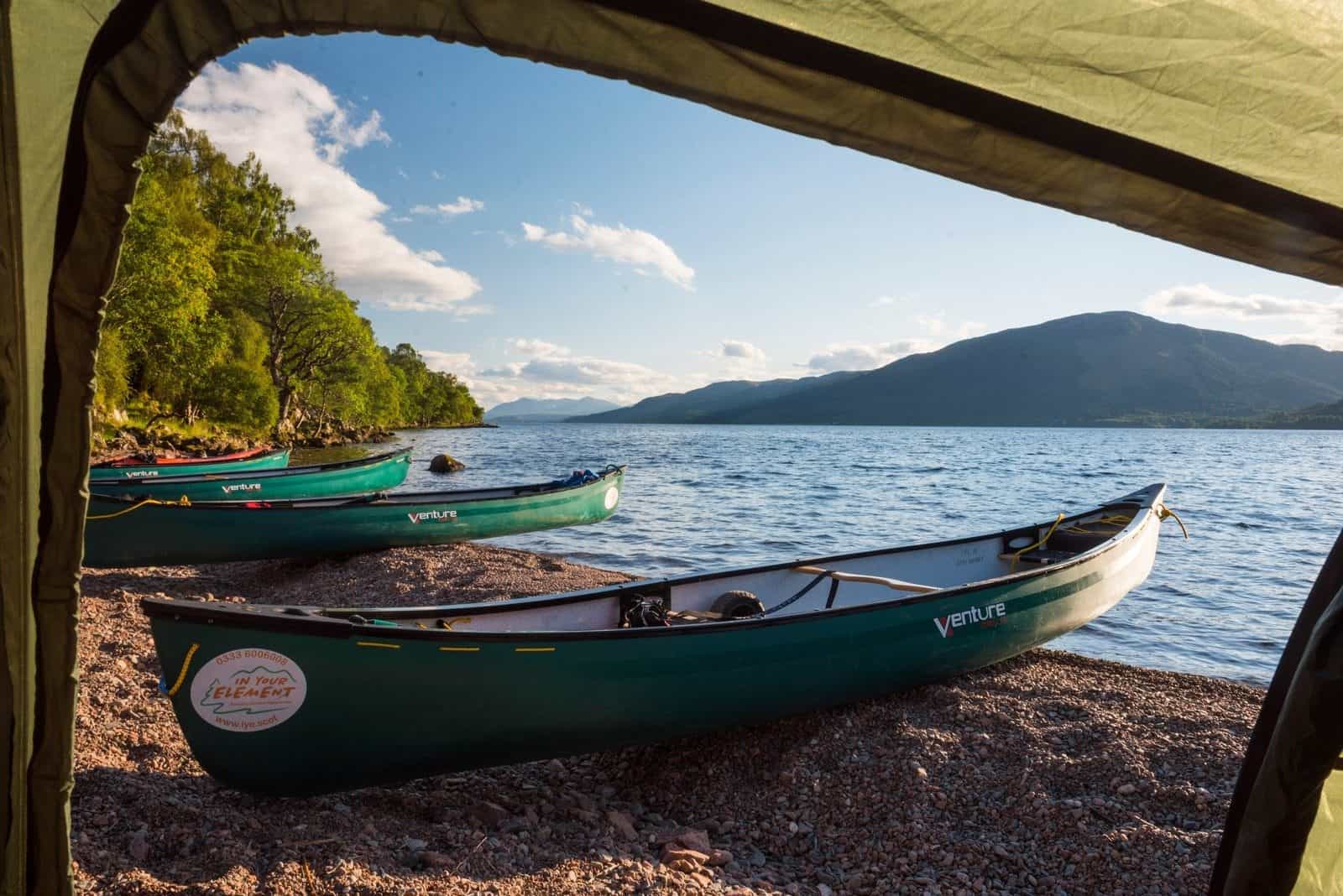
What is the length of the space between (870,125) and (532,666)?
A: 12.4 ft

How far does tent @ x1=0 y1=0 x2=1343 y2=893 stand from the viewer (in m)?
1.52

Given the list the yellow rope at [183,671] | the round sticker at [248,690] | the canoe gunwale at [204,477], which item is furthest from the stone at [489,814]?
the canoe gunwale at [204,477]

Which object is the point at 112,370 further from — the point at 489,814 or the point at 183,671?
the point at 489,814

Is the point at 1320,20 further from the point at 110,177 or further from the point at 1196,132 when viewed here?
the point at 110,177

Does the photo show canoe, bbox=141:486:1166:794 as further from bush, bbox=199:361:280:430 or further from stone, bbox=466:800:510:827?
bush, bbox=199:361:280:430

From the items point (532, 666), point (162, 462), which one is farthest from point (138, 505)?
point (162, 462)

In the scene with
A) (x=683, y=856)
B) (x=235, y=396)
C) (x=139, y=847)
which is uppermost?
(x=235, y=396)

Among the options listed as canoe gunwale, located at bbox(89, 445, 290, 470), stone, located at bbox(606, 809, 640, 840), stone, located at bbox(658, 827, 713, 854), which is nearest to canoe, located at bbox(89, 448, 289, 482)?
canoe gunwale, located at bbox(89, 445, 290, 470)

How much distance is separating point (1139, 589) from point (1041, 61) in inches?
563

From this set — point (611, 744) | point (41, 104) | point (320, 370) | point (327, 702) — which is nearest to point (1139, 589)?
point (611, 744)

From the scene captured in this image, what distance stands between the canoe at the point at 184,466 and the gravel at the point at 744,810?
11.6 metres

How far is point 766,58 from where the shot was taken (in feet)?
5.17

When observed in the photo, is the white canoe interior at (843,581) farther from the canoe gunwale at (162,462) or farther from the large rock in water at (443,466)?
the large rock in water at (443,466)

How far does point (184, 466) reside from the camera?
18.0 meters
